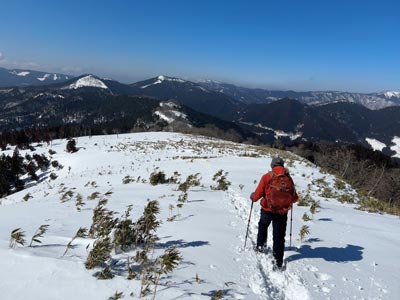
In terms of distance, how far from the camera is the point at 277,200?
7.07 metres

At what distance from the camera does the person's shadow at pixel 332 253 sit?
25.0 feet

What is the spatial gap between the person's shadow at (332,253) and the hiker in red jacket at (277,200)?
0.68 metres

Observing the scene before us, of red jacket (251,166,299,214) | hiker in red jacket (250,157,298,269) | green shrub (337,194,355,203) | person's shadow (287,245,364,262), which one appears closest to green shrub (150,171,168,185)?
green shrub (337,194,355,203)

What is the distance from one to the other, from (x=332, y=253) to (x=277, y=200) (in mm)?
2337

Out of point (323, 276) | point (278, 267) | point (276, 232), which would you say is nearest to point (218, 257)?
point (278, 267)

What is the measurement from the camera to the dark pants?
23.1 feet

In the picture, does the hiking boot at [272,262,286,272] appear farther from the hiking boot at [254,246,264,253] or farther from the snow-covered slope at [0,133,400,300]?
the hiking boot at [254,246,264,253]

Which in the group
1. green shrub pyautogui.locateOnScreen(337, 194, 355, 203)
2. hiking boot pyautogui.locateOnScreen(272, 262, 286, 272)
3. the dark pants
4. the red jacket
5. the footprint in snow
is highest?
the red jacket

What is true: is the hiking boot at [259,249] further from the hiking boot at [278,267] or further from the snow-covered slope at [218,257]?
the hiking boot at [278,267]

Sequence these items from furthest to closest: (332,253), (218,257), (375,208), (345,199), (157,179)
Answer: (157,179) < (345,199) < (375,208) < (332,253) < (218,257)

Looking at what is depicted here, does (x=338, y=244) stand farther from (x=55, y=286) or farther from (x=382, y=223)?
(x=55, y=286)

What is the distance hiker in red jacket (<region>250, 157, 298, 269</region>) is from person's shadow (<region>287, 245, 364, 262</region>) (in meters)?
0.68

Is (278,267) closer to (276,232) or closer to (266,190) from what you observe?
(276,232)

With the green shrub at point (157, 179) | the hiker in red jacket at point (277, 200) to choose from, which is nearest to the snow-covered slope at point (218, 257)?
the hiker in red jacket at point (277, 200)
